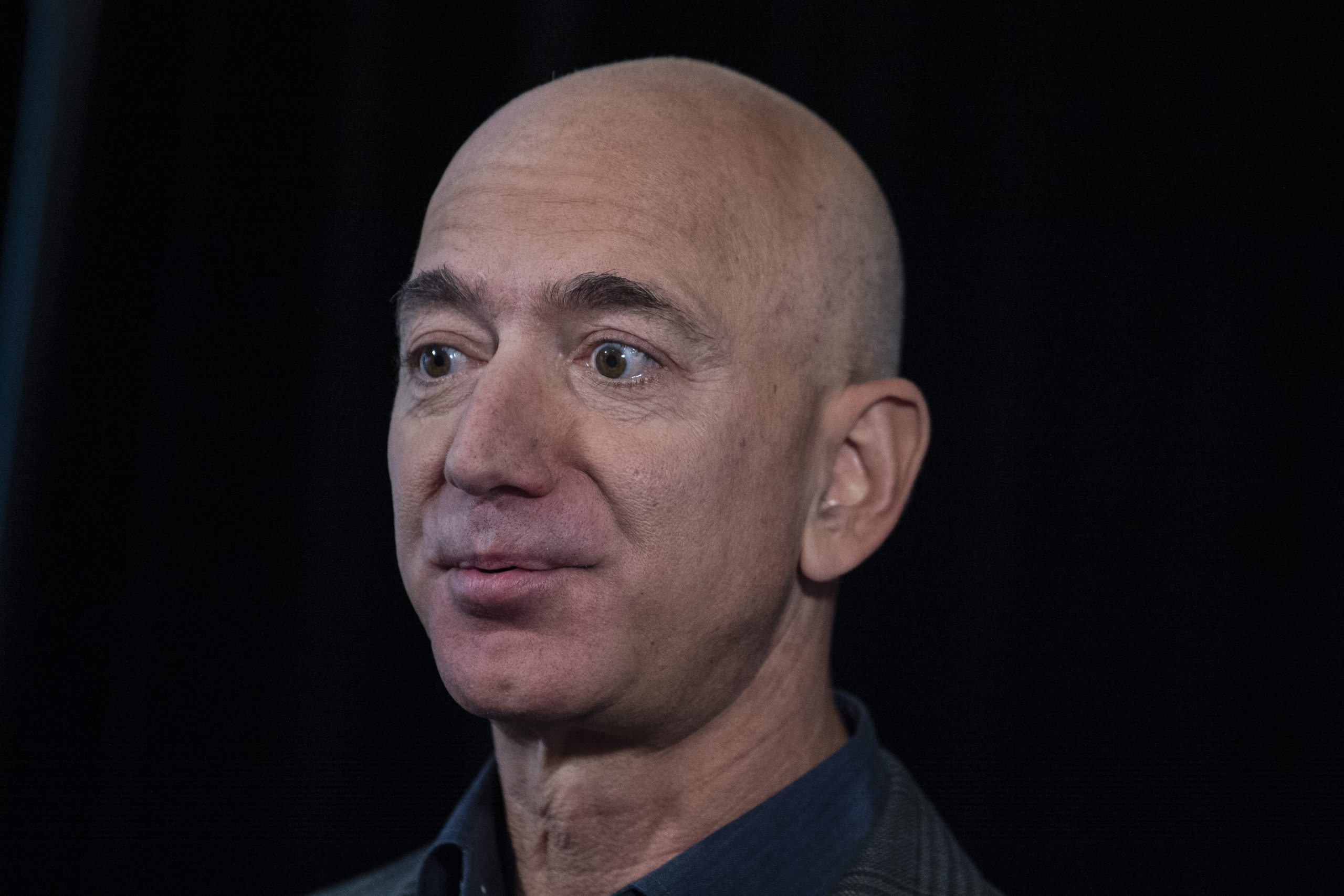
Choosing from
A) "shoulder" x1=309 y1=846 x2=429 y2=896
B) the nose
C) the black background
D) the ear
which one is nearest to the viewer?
the nose

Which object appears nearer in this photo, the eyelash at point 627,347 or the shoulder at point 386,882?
the eyelash at point 627,347

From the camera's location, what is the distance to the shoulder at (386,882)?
190 cm

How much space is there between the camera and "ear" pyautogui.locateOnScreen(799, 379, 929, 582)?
1703mm

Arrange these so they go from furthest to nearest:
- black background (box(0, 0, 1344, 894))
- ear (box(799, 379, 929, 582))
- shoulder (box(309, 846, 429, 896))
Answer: black background (box(0, 0, 1344, 894)), shoulder (box(309, 846, 429, 896)), ear (box(799, 379, 929, 582))

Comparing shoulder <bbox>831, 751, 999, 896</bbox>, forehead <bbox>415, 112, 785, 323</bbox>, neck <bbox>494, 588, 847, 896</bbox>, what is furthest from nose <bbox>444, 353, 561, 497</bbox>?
shoulder <bbox>831, 751, 999, 896</bbox>

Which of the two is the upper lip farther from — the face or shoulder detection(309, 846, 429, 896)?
shoulder detection(309, 846, 429, 896)

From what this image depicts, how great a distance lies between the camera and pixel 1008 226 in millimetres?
2385

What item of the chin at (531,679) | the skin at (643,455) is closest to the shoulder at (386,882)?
the skin at (643,455)

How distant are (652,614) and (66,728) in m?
1.26

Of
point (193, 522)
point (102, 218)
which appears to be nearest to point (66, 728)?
point (193, 522)

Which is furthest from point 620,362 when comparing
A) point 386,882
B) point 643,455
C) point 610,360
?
point 386,882

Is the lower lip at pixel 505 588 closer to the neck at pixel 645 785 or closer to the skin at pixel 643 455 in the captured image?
the skin at pixel 643 455

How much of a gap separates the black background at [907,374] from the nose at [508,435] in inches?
36.0

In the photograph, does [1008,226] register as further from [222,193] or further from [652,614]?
[222,193]
